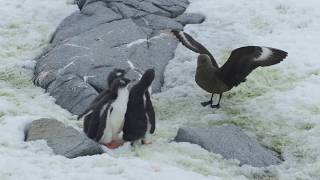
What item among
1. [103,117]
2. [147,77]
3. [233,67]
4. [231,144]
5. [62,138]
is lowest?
[231,144]

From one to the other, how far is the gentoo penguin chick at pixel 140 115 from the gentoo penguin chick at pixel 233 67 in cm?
183

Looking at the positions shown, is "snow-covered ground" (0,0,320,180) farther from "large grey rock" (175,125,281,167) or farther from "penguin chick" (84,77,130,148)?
"penguin chick" (84,77,130,148)

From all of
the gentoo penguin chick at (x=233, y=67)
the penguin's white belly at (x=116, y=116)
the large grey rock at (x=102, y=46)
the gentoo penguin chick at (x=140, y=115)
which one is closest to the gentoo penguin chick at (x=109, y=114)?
the penguin's white belly at (x=116, y=116)

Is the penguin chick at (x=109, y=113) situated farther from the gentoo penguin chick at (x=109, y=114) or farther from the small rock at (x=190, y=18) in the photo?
the small rock at (x=190, y=18)

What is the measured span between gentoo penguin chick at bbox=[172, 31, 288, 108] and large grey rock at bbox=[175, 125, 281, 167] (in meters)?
1.40

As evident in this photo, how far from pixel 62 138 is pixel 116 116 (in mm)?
791

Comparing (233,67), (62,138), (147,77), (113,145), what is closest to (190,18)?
(233,67)

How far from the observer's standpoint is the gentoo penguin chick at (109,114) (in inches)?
322

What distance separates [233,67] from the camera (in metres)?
9.95

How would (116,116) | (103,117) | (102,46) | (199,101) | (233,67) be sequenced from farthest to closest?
1. (102,46)
2. (199,101)
3. (233,67)
4. (116,116)
5. (103,117)

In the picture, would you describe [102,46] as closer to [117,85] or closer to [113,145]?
[117,85]

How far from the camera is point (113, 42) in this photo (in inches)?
464

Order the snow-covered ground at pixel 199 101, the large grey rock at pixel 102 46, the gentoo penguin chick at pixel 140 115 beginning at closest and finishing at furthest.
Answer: the snow-covered ground at pixel 199 101 < the gentoo penguin chick at pixel 140 115 < the large grey rock at pixel 102 46

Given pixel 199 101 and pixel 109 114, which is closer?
pixel 109 114
